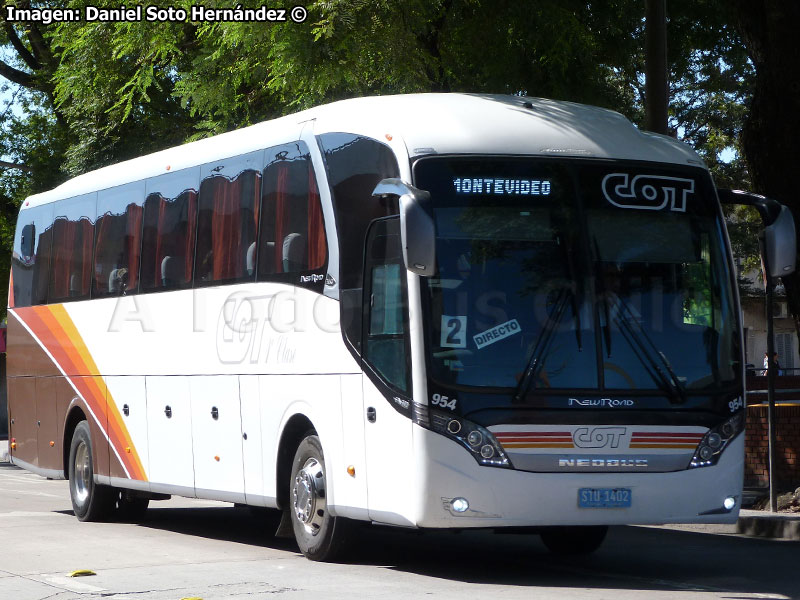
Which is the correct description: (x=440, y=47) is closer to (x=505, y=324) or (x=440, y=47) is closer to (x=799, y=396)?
(x=505, y=324)

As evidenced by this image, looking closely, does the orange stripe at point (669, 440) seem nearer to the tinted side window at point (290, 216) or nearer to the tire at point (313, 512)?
the tire at point (313, 512)

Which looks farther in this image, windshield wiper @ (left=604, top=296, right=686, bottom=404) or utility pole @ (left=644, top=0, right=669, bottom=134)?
utility pole @ (left=644, top=0, right=669, bottom=134)

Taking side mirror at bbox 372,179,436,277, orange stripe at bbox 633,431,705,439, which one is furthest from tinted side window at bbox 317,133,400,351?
orange stripe at bbox 633,431,705,439

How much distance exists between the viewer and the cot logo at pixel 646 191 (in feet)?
35.2

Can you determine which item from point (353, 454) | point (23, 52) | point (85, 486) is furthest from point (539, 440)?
point (23, 52)

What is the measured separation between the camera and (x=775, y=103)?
16078mm

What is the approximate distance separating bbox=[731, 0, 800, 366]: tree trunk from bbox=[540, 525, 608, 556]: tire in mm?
4771

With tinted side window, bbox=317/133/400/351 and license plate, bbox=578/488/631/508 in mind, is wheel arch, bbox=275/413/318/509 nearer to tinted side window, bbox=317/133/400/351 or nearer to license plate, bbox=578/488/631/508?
tinted side window, bbox=317/133/400/351

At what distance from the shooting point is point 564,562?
38.9 feet

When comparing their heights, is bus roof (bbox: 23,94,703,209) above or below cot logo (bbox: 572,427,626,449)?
above

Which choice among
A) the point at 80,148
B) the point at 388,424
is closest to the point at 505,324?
the point at 388,424

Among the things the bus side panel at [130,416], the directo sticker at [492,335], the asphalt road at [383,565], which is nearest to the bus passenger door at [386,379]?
the directo sticker at [492,335]

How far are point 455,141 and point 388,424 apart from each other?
6.98 ft

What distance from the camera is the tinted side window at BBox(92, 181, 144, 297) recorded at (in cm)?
1546
